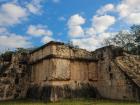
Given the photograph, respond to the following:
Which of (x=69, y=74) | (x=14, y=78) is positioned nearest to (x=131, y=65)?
(x=69, y=74)

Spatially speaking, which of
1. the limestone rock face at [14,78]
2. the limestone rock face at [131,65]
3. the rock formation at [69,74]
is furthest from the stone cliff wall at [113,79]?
the limestone rock face at [14,78]

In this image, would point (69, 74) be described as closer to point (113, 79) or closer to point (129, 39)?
point (113, 79)

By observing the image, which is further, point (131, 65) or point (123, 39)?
point (123, 39)

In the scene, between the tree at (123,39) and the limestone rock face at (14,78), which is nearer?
the limestone rock face at (14,78)

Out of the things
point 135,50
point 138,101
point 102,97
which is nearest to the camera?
point 138,101

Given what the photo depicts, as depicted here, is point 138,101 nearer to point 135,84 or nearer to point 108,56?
point 135,84

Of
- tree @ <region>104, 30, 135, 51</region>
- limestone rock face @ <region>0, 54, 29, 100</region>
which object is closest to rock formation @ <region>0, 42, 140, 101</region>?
limestone rock face @ <region>0, 54, 29, 100</region>

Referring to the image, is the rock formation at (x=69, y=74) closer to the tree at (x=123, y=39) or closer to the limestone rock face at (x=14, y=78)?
the limestone rock face at (x=14, y=78)

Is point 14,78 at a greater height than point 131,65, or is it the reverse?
point 131,65

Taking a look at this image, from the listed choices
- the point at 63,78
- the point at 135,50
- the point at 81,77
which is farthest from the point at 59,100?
the point at 135,50

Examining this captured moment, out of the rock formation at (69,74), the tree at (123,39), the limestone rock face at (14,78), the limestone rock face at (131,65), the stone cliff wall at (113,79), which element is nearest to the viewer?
the stone cliff wall at (113,79)

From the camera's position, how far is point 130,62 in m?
13.6

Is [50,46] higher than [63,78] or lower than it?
higher

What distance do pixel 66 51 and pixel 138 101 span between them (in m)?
4.87
